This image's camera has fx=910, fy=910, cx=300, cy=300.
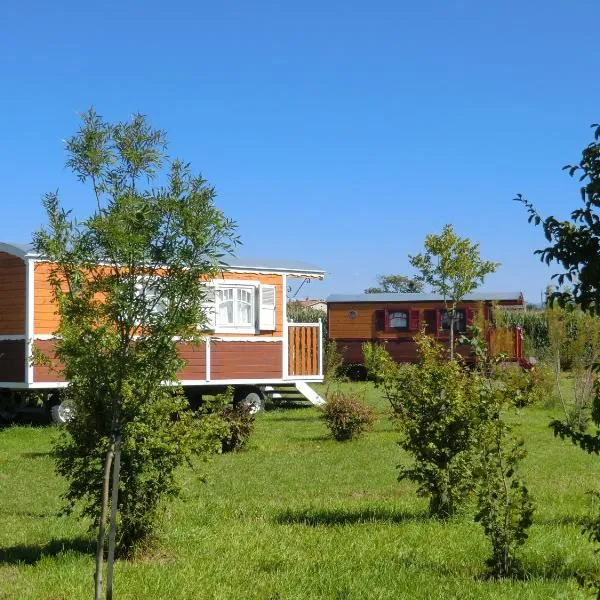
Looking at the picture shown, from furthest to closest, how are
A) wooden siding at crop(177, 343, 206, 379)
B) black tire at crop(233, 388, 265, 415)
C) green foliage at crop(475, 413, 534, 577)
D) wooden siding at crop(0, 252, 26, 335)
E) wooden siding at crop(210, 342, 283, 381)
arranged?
black tire at crop(233, 388, 265, 415), wooden siding at crop(210, 342, 283, 381), wooden siding at crop(177, 343, 206, 379), wooden siding at crop(0, 252, 26, 335), green foliage at crop(475, 413, 534, 577)

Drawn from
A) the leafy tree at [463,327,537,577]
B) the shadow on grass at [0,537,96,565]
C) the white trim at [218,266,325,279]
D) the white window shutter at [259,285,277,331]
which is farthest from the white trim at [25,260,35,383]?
the leafy tree at [463,327,537,577]

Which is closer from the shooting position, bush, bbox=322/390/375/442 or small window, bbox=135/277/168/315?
small window, bbox=135/277/168/315

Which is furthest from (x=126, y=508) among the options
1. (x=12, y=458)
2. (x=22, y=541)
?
(x=12, y=458)

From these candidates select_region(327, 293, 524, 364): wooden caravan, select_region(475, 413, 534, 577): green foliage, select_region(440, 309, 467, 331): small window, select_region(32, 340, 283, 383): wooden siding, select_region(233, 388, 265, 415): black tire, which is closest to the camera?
select_region(475, 413, 534, 577): green foliage

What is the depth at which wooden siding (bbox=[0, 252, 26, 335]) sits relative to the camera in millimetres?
17734

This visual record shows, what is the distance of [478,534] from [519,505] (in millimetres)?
1747

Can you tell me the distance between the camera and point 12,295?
17.9m

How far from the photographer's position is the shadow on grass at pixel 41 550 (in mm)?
7276

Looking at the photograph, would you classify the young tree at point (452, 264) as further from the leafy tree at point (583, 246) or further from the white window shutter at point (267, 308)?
the leafy tree at point (583, 246)

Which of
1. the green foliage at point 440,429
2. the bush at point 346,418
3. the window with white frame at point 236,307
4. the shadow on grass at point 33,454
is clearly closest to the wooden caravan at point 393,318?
the window with white frame at point 236,307

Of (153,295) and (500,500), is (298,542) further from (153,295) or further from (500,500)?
(153,295)

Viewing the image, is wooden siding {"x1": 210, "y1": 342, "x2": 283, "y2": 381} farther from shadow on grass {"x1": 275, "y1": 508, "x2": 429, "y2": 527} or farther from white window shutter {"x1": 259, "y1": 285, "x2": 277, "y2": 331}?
shadow on grass {"x1": 275, "y1": 508, "x2": 429, "y2": 527}

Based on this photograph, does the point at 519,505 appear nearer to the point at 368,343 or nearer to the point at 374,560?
the point at 374,560

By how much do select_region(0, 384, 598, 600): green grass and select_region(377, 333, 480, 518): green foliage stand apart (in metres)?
0.32
